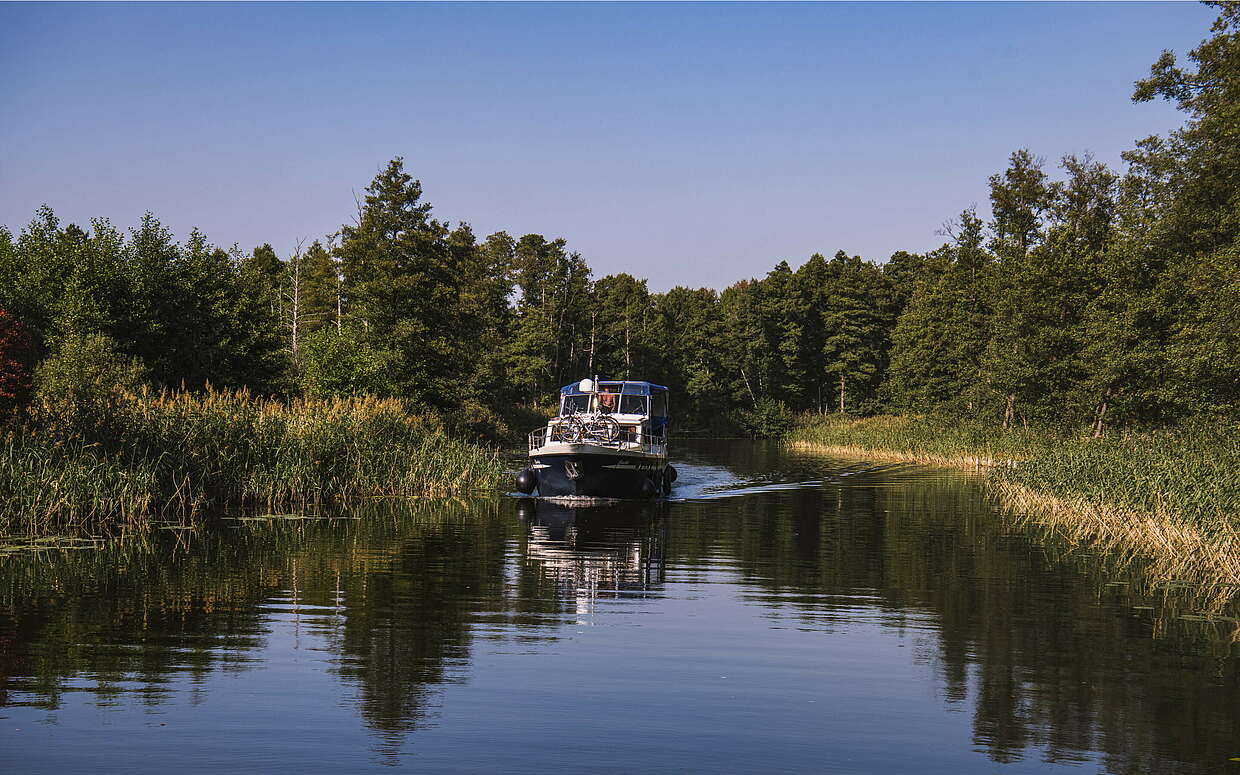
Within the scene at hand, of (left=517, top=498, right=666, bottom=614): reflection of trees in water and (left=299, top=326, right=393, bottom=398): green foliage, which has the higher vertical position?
(left=299, top=326, right=393, bottom=398): green foliage

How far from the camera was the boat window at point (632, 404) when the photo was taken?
3828cm

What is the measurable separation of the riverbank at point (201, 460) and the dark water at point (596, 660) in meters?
2.04

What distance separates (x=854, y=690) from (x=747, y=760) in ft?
9.16

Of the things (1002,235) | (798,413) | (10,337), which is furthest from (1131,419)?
(798,413)

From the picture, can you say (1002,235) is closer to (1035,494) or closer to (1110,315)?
(1110,315)

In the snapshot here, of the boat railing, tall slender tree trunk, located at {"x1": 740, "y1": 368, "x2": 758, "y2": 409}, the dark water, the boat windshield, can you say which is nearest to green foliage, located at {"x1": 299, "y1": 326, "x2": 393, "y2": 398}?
the boat windshield

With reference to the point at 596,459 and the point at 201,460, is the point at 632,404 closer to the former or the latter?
the point at 596,459

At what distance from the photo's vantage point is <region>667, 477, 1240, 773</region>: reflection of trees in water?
9016mm

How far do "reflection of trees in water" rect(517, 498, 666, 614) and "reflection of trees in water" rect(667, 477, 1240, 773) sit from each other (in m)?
1.06

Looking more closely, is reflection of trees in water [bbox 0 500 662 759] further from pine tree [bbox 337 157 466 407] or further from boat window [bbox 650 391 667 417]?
pine tree [bbox 337 157 466 407]

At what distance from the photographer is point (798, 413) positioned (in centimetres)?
11131

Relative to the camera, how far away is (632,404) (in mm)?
38406

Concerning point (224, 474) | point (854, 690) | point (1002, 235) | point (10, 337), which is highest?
point (1002, 235)

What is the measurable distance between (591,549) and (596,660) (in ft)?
34.8
